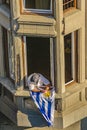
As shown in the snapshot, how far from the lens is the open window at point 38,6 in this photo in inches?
587

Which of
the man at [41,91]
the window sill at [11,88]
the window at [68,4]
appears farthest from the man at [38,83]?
the window at [68,4]

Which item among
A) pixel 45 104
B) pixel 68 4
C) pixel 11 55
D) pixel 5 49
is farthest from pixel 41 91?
pixel 68 4

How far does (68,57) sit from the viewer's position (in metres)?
15.9

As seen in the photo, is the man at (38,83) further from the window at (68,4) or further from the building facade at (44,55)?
the window at (68,4)

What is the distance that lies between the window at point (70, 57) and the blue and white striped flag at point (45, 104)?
0.83 metres

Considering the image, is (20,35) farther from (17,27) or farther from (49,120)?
(49,120)

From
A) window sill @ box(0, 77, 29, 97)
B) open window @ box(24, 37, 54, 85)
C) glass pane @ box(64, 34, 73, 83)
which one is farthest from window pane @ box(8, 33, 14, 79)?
glass pane @ box(64, 34, 73, 83)

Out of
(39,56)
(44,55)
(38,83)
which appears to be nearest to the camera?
(44,55)

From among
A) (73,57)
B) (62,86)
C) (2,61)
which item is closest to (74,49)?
(73,57)

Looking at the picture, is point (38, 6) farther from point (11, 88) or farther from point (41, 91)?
point (11, 88)

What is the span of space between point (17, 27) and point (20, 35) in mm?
265

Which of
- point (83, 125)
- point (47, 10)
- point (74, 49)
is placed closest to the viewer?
point (47, 10)

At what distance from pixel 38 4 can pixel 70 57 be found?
2.16 meters

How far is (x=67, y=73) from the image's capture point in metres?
16.2
